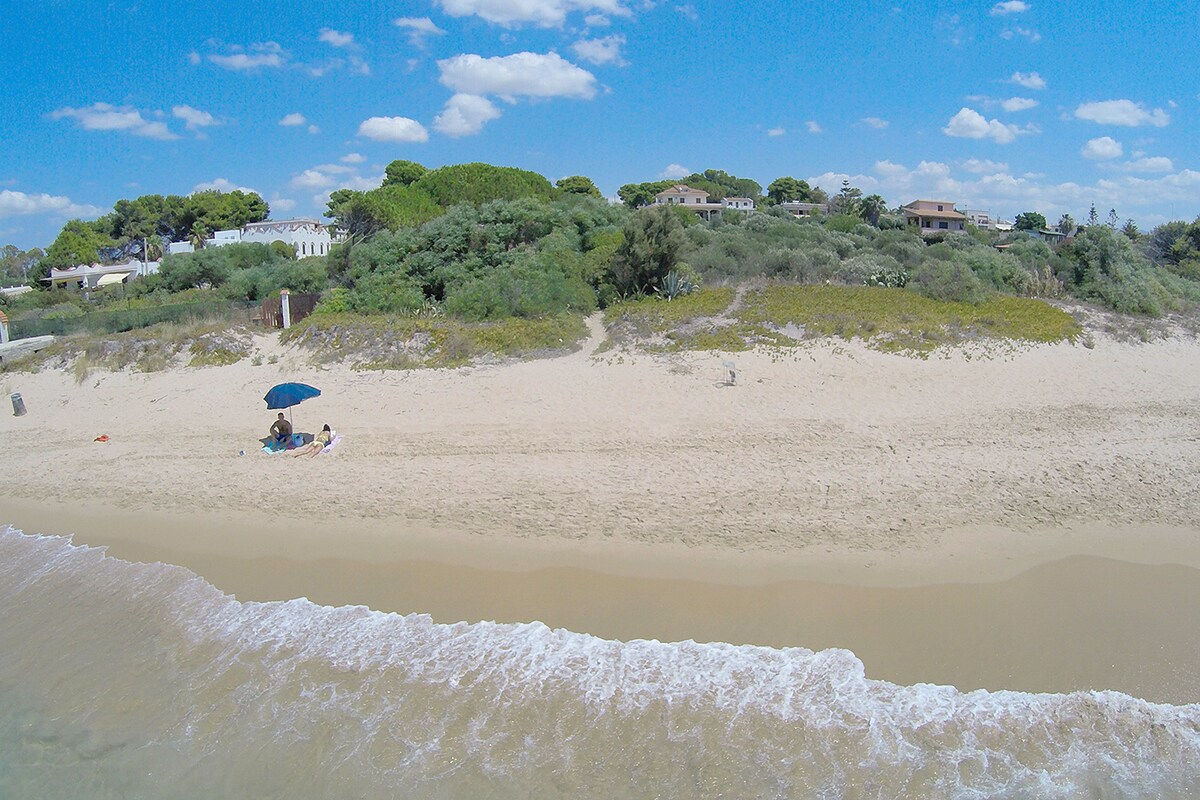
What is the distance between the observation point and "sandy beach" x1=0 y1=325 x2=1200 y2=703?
7.70 m

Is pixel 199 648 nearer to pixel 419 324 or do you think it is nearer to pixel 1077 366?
pixel 419 324

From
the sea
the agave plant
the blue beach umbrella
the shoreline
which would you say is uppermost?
the agave plant

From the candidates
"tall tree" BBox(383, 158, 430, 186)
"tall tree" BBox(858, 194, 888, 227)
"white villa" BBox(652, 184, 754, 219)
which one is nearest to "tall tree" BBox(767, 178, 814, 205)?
"white villa" BBox(652, 184, 754, 219)

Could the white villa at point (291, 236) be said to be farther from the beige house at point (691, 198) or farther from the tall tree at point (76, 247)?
the beige house at point (691, 198)

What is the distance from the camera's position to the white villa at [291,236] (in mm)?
48781

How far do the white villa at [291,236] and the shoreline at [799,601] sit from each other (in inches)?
1643

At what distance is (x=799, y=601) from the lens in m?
7.93

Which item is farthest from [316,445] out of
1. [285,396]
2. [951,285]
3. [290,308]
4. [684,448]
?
[951,285]

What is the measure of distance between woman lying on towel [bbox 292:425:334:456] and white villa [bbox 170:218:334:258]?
38.1 meters

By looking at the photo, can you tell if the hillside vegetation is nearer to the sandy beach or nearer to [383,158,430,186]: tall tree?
the sandy beach

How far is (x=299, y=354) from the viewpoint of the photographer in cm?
1703

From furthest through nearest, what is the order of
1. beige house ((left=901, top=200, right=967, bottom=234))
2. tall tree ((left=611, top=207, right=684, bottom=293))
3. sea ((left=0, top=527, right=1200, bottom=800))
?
beige house ((left=901, top=200, right=967, bottom=234)), tall tree ((left=611, top=207, right=684, bottom=293)), sea ((left=0, top=527, right=1200, bottom=800))

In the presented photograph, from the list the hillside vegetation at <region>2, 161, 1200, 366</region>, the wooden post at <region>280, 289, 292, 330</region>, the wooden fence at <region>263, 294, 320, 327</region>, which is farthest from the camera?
the wooden fence at <region>263, 294, 320, 327</region>

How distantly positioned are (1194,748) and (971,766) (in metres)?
1.87
